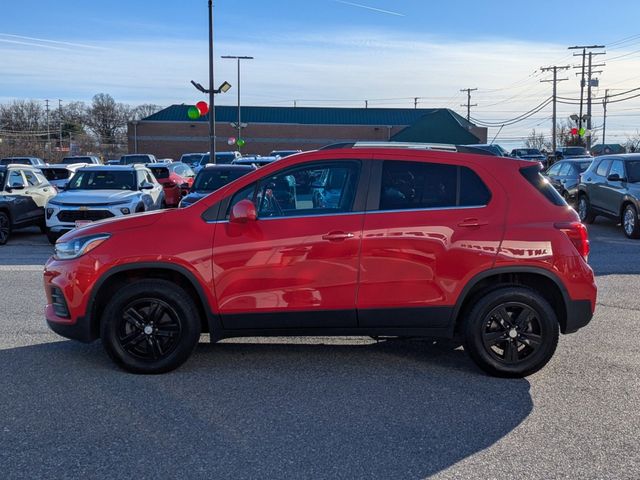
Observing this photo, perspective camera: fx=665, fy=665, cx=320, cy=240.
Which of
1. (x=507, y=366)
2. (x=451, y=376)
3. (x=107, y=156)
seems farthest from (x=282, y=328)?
(x=107, y=156)

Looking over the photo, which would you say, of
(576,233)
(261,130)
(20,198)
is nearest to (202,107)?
(20,198)

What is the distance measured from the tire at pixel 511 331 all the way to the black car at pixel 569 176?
1408 cm

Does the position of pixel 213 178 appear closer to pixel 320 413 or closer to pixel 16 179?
pixel 16 179

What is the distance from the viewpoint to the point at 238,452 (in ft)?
13.4

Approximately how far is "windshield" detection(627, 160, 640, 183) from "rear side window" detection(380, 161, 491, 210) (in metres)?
10.9

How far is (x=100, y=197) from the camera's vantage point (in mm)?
13523

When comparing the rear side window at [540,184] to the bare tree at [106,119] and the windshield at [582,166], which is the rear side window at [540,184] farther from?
the bare tree at [106,119]

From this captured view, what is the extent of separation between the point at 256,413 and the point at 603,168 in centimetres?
1381

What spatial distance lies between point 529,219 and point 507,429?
5.73ft

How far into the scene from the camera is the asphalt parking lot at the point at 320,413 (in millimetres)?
3924

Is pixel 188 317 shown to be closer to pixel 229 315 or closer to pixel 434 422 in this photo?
pixel 229 315

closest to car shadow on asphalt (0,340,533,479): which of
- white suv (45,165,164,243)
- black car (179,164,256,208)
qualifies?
white suv (45,165,164,243)

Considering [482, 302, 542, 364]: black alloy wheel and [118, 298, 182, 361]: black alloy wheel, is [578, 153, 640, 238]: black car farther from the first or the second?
[118, 298, 182, 361]: black alloy wheel

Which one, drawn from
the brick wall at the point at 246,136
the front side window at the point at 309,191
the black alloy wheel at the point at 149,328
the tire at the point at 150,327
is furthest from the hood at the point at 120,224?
the brick wall at the point at 246,136
